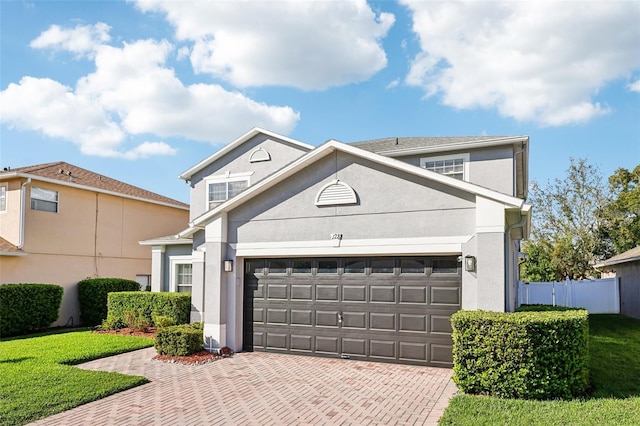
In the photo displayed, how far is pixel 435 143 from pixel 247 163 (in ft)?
25.2

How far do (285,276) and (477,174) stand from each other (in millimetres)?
7118

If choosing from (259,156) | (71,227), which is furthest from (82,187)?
(259,156)

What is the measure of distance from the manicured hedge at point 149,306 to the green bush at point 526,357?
11104 mm

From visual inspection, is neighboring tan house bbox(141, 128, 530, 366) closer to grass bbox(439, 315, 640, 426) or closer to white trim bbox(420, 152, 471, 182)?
grass bbox(439, 315, 640, 426)

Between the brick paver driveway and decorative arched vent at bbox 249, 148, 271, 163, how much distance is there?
30.7 feet

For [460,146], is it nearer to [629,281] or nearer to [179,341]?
[179,341]

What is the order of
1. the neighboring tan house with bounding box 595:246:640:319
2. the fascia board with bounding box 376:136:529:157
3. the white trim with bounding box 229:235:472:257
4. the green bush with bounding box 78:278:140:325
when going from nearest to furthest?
the white trim with bounding box 229:235:472:257, the fascia board with bounding box 376:136:529:157, the neighboring tan house with bounding box 595:246:640:319, the green bush with bounding box 78:278:140:325

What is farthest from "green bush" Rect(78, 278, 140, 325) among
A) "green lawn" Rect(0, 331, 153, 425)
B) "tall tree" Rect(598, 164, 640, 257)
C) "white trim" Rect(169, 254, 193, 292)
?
"tall tree" Rect(598, 164, 640, 257)

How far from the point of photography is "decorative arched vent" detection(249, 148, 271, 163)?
715 inches

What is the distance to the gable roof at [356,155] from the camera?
9031mm

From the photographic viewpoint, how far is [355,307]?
10.8 m

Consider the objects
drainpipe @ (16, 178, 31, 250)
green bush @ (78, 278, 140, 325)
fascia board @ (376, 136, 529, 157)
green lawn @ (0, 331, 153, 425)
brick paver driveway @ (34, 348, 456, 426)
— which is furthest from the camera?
green bush @ (78, 278, 140, 325)

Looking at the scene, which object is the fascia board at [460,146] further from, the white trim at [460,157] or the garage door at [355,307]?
the garage door at [355,307]

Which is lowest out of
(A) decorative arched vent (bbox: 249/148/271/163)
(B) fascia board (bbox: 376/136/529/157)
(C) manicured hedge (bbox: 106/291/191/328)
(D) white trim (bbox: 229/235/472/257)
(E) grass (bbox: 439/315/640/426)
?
(E) grass (bbox: 439/315/640/426)
